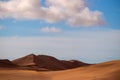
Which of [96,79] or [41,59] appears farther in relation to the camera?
[41,59]

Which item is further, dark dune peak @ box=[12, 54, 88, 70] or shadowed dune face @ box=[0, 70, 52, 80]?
dark dune peak @ box=[12, 54, 88, 70]

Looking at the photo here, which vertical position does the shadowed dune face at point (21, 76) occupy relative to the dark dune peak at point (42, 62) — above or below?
below

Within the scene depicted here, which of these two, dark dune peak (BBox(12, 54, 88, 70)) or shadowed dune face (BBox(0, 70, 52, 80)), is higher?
dark dune peak (BBox(12, 54, 88, 70))

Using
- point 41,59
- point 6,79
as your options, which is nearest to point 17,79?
point 6,79

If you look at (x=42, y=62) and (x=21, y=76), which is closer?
(x=21, y=76)

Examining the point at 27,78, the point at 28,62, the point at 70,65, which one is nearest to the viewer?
the point at 27,78

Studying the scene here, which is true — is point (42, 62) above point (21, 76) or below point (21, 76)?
above

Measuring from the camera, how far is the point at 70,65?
5809 cm

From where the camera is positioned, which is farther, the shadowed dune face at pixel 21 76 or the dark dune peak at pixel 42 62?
the dark dune peak at pixel 42 62

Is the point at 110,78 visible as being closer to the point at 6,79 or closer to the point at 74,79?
the point at 74,79

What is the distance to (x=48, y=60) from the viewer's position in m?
54.4

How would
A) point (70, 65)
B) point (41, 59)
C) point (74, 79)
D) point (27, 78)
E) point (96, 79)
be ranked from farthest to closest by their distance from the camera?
point (70, 65)
point (41, 59)
point (27, 78)
point (74, 79)
point (96, 79)

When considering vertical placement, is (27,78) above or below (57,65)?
below

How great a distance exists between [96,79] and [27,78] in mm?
6291
